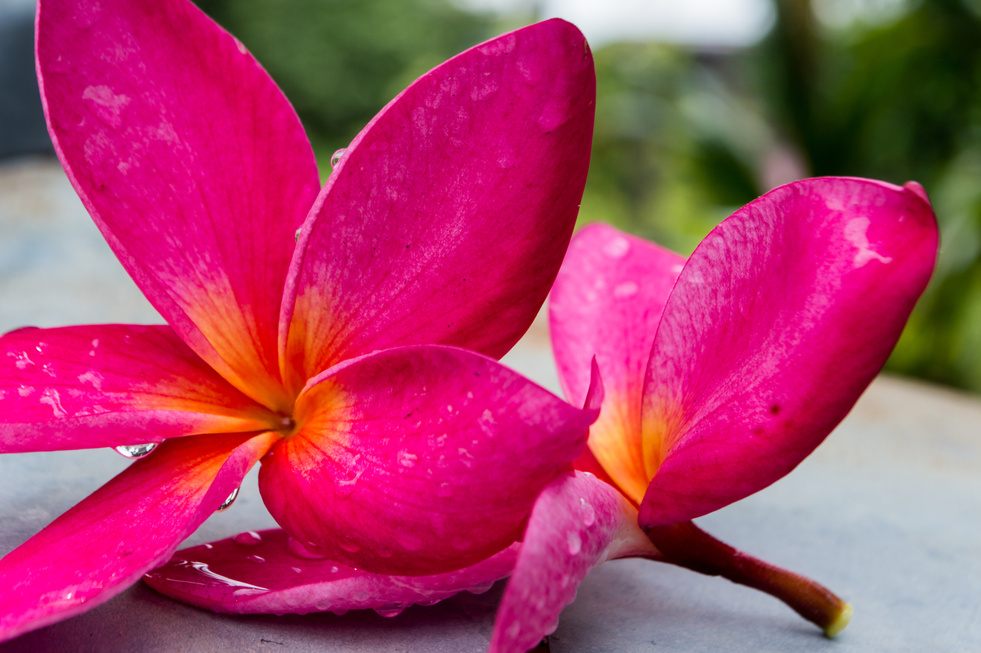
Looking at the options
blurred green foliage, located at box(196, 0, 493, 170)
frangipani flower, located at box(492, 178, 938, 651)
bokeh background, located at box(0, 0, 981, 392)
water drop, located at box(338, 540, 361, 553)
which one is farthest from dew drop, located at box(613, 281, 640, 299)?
blurred green foliage, located at box(196, 0, 493, 170)

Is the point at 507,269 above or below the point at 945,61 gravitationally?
below

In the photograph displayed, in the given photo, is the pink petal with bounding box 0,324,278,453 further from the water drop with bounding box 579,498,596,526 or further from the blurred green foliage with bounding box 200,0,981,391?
the blurred green foliage with bounding box 200,0,981,391

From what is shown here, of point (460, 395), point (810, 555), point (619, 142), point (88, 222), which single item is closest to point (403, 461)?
point (460, 395)

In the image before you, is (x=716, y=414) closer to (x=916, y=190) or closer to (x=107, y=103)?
(x=916, y=190)

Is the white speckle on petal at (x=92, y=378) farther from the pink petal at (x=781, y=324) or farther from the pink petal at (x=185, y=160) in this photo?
the pink petal at (x=781, y=324)

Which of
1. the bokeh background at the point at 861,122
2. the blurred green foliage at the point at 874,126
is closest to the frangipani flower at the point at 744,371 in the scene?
the bokeh background at the point at 861,122

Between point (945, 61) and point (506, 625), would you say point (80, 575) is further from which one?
point (945, 61)
